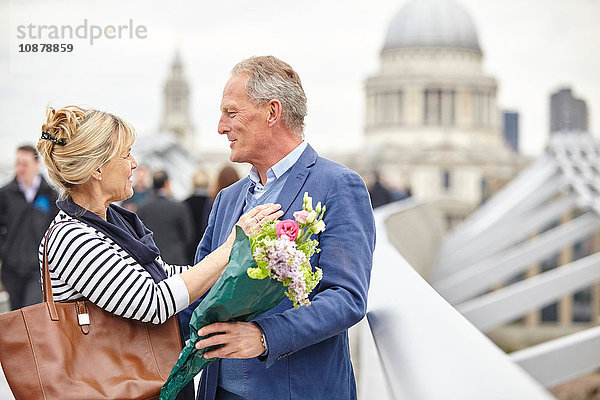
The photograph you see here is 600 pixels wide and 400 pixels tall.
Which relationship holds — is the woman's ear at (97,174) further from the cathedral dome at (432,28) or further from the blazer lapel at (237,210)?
the cathedral dome at (432,28)

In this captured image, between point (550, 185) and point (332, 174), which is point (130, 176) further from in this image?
point (550, 185)

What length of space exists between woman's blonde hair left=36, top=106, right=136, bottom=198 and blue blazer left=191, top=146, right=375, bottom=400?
1.57 ft

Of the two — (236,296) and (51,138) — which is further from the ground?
(51,138)

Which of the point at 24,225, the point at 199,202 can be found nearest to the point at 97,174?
the point at 24,225

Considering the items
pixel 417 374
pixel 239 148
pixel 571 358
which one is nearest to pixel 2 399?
pixel 239 148

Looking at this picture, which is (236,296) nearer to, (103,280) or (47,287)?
(103,280)

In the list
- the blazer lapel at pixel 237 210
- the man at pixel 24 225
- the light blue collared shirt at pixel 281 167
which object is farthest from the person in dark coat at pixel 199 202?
the light blue collared shirt at pixel 281 167

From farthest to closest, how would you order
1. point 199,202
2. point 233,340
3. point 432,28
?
point 432,28, point 199,202, point 233,340

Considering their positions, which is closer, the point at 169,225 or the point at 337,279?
the point at 337,279

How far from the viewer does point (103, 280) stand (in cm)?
244

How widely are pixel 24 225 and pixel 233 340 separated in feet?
14.8

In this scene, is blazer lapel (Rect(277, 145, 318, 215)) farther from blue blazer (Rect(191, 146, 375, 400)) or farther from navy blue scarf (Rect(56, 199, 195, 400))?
navy blue scarf (Rect(56, 199, 195, 400))

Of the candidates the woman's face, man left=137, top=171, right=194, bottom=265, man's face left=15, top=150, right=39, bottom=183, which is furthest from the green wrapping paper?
man left=137, top=171, right=194, bottom=265

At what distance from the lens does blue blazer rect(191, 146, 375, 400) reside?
234cm
